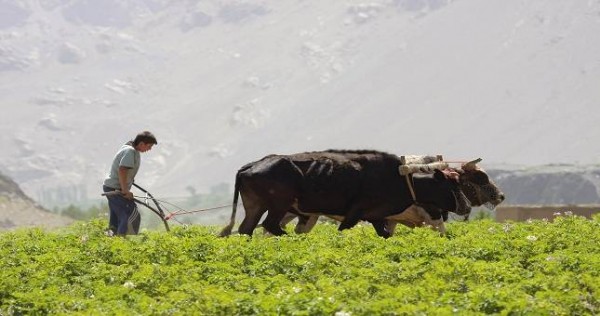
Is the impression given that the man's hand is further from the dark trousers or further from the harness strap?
the harness strap

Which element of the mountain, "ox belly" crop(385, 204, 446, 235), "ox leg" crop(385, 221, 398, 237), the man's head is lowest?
the mountain

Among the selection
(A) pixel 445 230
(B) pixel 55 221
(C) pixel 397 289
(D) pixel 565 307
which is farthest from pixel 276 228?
(B) pixel 55 221

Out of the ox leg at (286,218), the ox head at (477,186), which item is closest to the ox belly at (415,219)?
the ox head at (477,186)

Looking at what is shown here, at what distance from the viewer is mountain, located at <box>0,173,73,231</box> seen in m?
151

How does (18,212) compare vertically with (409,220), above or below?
below

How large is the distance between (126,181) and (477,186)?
6699 millimetres

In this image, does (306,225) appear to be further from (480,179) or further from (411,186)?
(480,179)

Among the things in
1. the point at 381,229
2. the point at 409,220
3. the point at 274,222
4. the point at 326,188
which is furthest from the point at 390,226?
the point at 274,222

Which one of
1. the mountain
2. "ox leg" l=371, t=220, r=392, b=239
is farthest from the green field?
the mountain

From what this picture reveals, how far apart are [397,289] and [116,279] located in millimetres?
3958

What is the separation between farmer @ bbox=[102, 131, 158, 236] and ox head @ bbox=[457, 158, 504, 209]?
19.6ft

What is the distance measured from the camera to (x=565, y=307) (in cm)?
1256

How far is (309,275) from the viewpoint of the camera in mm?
15711

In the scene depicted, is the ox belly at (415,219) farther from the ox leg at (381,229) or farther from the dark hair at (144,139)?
the dark hair at (144,139)
